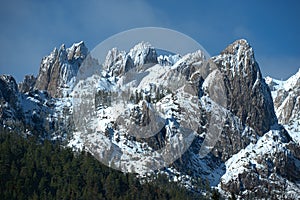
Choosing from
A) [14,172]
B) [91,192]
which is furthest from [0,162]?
[91,192]

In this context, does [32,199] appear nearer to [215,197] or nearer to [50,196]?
[50,196]

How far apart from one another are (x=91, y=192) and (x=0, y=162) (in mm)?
32866

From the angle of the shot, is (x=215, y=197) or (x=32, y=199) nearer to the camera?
(x=215, y=197)

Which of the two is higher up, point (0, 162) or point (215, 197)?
point (0, 162)

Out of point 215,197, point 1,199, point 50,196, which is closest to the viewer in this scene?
point 215,197

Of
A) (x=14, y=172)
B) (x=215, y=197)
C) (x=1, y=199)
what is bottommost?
(x=215, y=197)

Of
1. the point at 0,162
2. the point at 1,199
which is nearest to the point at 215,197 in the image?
the point at 1,199

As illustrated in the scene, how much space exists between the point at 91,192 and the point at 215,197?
10184 cm

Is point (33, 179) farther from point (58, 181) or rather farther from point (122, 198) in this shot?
point (122, 198)

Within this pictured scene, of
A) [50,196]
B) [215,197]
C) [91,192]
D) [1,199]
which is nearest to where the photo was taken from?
[215,197]

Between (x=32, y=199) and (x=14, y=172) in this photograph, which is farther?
(x=14, y=172)

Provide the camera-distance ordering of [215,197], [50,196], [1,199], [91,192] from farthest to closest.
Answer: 1. [91,192]
2. [50,196]
3. [1,199]
4. [215,197]

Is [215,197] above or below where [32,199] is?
below

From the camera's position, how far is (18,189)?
180 metres
